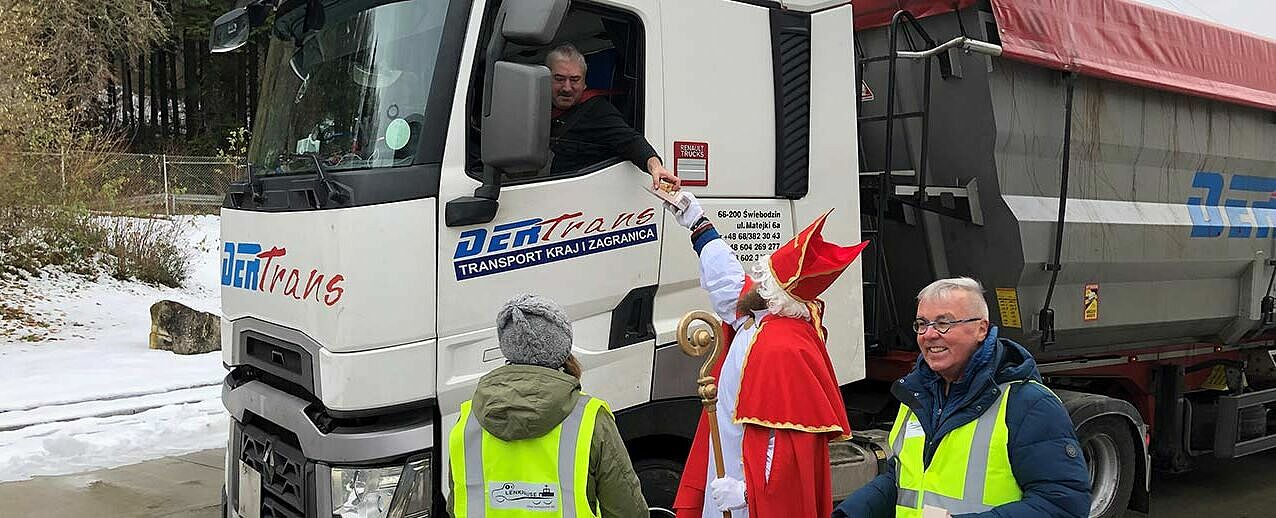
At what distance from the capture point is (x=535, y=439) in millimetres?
2422

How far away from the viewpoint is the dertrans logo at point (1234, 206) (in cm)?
511

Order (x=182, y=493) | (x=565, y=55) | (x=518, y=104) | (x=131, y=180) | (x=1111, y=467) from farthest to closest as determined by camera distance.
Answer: (x=131, y=180) < (x=182, y=493) < (x=1111, y=467) < (x=565, y=55) < (x=518, y=104)

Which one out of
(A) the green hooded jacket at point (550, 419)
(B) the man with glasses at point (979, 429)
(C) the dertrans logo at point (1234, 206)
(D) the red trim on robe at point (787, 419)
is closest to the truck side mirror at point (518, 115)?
(A) the green hooded jacket at point (550, 419)

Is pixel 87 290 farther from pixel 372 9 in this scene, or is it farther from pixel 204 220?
pixel 372 9

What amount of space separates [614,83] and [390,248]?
1.04 meters

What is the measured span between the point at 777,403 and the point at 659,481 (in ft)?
3.39

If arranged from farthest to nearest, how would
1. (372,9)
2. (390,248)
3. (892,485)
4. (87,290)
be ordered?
(87,290), (372,9), (390,248), (892,485)

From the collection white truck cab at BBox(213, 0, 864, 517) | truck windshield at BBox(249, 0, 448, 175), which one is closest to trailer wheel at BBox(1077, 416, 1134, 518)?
white truck cab at BBox(213, 0, 864, 517)

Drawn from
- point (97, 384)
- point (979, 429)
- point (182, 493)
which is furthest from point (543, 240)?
point (97, 384)

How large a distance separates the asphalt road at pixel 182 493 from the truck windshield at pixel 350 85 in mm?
3068

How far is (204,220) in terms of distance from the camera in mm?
18734

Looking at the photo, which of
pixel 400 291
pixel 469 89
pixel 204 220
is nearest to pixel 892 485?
pixel 400 291

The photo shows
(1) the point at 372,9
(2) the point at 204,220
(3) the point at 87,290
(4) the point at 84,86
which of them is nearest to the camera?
(1) the point at 372,9

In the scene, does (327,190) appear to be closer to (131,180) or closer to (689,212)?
(689,212)
